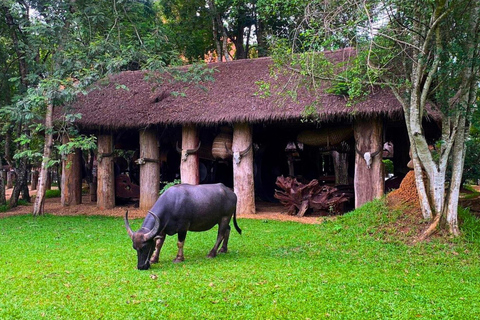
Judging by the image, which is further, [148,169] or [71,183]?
[71,183]

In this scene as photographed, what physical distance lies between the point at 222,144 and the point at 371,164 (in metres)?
4.70

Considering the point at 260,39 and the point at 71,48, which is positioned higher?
the point at 260,39

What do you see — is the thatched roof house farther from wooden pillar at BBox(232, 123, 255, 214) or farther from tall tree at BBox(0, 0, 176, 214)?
tall tree at BBox(0, 0, 176, 214)

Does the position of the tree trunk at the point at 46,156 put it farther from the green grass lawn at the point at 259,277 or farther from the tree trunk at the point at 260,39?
Answer: the tree trunk at the point at 260,39

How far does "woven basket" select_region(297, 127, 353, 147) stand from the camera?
1246 cm

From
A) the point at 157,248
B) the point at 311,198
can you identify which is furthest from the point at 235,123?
the point at 157,248

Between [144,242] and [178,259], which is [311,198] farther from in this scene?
[144,242]

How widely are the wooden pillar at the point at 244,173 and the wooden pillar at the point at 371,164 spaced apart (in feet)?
10.2

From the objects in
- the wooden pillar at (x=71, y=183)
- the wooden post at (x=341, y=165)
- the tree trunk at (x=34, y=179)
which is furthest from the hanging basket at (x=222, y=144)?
the tree trunk at (x=34, y=179)

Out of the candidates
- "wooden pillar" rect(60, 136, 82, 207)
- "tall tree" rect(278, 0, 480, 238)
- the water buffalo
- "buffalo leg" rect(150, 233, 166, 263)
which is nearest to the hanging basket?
"wooden pillar" rect(60, 136, 82, 207)

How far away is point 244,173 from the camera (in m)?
12.6

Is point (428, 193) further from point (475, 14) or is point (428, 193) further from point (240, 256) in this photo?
point (240, 256)

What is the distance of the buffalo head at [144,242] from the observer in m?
5.81

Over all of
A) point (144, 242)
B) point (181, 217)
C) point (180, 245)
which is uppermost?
point (181, 217)
